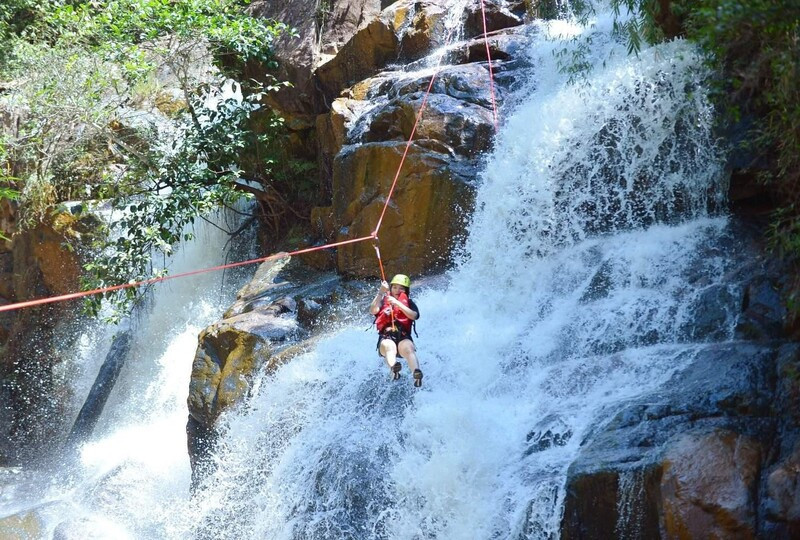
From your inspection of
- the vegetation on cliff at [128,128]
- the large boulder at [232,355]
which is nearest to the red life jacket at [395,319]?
the large boulder at [232,355]

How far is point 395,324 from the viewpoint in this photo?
7664 millimetres

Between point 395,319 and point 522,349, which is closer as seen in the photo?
point 395,319

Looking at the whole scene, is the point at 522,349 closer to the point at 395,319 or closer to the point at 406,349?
the point at 406,349

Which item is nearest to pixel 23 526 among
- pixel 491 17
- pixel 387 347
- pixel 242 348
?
pixel 242 348

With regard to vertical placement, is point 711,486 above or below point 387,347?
below

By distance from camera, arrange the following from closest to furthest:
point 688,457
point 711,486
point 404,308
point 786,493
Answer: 1. point 786,493
2. point 711,486
3. point 688,457
4. point 404,308

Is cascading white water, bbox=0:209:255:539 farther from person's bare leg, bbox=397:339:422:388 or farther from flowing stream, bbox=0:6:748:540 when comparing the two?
person's bare leg, bbox=397:339:422:388

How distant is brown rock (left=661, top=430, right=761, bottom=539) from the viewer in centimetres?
515

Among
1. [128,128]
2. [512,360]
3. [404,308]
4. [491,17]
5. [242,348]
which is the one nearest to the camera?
[404,308]

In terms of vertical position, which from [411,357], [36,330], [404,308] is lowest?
[36,330]

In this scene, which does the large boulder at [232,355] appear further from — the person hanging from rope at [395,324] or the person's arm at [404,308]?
the person's arm at [404,308]

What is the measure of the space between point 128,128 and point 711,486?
10986 millimetres

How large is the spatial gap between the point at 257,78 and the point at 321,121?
7.10ft

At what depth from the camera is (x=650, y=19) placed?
8.28 meters
